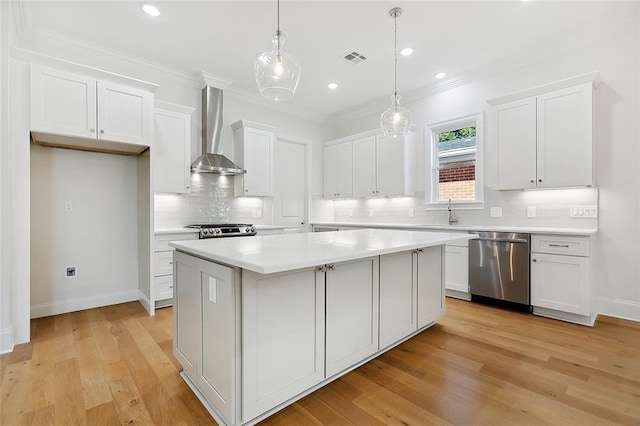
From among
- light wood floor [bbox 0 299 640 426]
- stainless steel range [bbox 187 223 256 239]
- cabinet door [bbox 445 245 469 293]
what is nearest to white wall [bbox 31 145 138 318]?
light wood floor [bbox 0 299 640 426]

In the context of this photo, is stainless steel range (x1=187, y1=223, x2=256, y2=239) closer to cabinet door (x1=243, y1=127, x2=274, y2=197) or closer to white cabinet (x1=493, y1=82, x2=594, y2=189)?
cabinet door (x1=243, y1=127, x2=274, y2=197)

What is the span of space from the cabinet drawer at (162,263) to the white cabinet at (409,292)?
8.83 feet

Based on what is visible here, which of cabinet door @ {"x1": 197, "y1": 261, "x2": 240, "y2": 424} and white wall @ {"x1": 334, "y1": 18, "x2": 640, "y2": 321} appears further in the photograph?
white wall @ {"x1": 334, "y1": 18, "x2": 640, "y2": 321}

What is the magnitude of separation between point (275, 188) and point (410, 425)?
444 cm

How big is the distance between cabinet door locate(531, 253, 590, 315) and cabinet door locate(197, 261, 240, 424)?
3298 mm

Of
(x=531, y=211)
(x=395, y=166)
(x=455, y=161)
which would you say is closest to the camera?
(x=531, y=211)

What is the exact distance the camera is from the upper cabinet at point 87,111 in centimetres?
287

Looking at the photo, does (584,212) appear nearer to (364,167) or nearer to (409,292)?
(409,292)

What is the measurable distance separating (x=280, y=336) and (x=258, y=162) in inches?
143

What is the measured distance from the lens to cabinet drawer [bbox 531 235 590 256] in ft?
10.0

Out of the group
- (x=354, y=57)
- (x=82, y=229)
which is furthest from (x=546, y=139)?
(x=82, y=229)

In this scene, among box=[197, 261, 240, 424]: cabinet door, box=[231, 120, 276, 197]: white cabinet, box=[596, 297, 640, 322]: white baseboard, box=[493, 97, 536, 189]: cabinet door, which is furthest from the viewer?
box=[231, 120, 276, 197]: white cabinet

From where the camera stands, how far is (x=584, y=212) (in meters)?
3.44

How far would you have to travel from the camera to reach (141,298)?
3.87 metres
